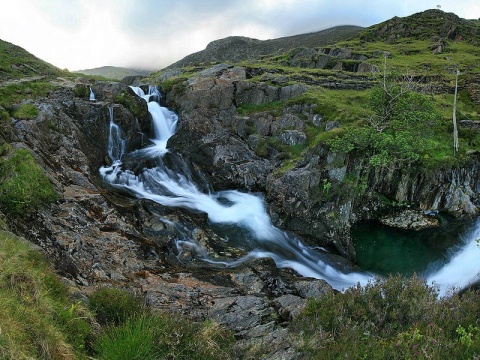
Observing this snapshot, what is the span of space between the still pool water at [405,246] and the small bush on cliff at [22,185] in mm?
17238

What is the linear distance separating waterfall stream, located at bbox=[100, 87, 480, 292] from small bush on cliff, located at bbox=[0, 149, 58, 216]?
622 centimetres

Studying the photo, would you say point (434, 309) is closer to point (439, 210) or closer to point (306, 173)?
point (306, 173)

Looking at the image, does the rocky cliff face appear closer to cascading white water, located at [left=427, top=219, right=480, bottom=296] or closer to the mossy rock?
the mossy rock

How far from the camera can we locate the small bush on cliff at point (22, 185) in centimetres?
1156

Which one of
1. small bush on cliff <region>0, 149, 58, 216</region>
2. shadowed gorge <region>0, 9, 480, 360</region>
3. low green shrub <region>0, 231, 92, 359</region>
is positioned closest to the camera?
low green shrub <region>0, 231, 92, 359</region>

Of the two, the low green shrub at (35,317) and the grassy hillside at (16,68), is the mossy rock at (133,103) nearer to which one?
the low green shrub at (35,317)

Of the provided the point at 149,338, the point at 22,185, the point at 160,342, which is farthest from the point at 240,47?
the point at 149,338

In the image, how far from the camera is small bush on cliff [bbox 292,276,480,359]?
4.77m

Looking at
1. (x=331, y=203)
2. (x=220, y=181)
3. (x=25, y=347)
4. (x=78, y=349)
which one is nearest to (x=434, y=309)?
(x=78, y=349)

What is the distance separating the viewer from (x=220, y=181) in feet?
81.5

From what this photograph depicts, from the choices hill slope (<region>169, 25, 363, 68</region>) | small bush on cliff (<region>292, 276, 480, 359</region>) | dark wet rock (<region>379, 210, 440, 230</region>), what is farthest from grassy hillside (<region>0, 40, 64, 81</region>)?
small bush on cliff (<region>292, 276, 480, 359</region>)

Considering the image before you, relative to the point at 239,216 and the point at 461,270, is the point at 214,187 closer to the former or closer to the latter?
the point at 239,216

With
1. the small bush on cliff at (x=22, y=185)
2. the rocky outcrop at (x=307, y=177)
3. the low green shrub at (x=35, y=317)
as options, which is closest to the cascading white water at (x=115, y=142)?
the rocky outcrop at (x=307, y=177)

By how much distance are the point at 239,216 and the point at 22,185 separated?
1243cm
